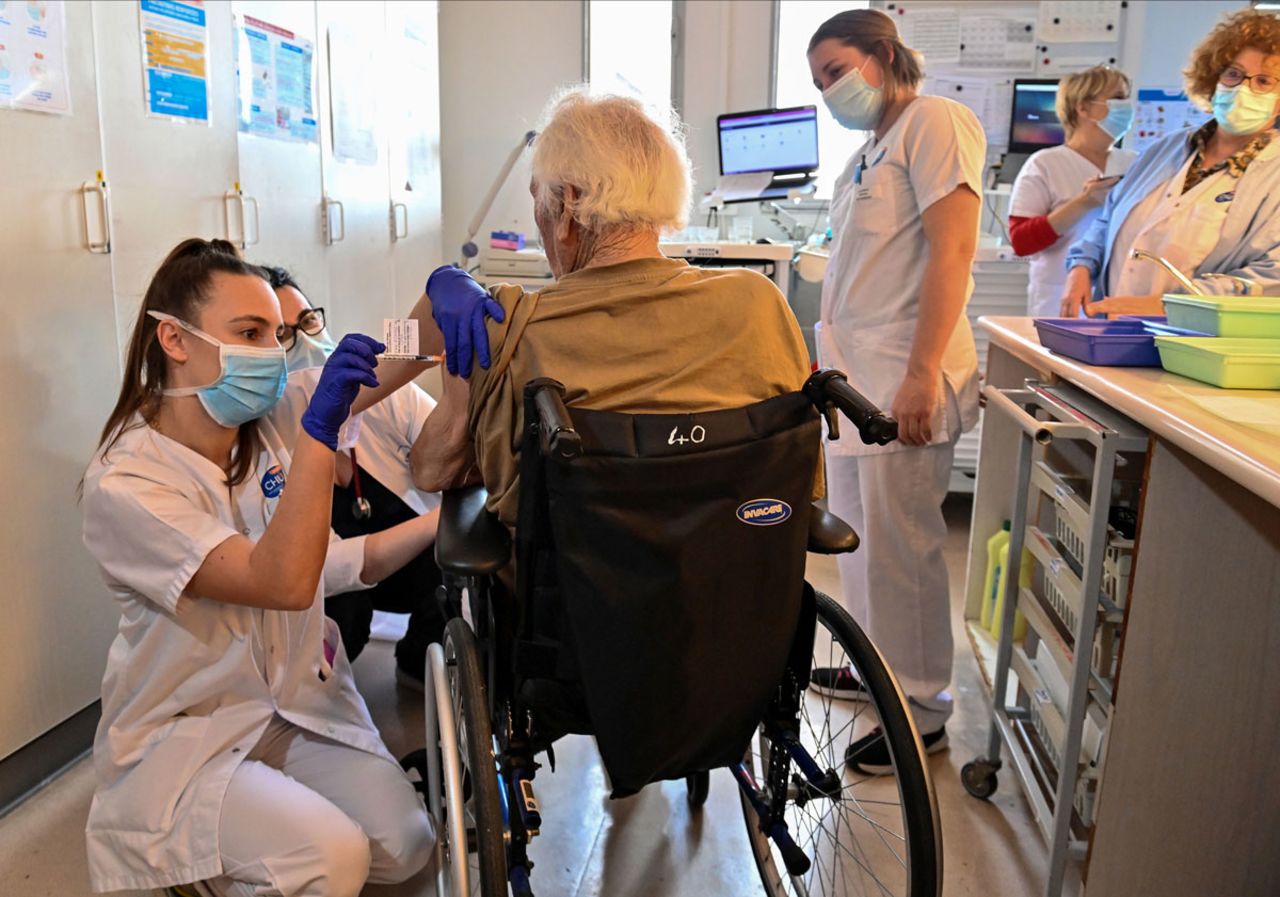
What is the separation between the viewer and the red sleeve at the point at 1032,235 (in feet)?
9.42

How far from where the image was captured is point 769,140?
150 inches

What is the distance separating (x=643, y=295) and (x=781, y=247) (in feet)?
7.49

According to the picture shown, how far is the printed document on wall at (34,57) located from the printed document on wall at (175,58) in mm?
242

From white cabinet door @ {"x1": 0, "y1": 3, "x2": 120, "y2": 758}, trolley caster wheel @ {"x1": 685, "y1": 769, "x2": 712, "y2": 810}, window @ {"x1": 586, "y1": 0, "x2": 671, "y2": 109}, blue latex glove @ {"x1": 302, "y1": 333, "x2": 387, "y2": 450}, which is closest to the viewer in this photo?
blue latex glove @ {"x1": 302, "y1": 333, "x2": 387, "y2": 450}

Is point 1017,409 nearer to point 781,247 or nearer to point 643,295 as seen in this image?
point 643,295

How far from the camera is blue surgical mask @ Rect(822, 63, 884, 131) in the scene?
1.85 m

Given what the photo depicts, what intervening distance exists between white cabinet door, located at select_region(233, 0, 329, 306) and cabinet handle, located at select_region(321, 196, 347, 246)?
35 mm

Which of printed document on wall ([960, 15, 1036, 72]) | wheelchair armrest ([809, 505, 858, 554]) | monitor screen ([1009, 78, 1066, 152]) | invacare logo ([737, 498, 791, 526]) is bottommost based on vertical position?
wheelchair armrest ([809, 505, 858, 554])

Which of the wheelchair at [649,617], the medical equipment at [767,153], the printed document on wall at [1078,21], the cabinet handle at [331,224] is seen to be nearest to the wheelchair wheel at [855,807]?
the wheelchair at [649,617]

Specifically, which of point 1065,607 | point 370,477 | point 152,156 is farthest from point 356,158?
point 1065,607

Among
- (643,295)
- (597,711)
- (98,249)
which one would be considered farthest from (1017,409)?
(98,249)

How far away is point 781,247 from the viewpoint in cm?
329

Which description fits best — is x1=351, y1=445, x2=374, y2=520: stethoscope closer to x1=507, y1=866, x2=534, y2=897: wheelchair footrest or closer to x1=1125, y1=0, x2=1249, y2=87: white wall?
x1=507, y1=866, x2=534, y2=897: wheelchair footrest

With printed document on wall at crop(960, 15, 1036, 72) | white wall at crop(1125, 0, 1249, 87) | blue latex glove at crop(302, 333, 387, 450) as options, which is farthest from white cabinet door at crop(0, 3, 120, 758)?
white wall at crop(1125, 0, 1249, 87)
